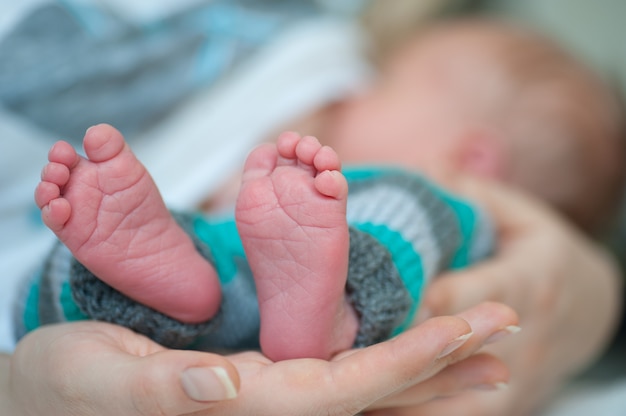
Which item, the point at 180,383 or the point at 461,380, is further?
the point at 461,380

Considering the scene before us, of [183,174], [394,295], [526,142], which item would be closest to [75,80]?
[183,174]

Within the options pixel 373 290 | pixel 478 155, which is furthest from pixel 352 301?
pixel 478 155

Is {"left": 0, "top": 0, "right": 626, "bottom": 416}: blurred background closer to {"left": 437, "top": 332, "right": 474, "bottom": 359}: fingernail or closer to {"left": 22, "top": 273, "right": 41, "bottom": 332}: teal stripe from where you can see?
{"left": 22, "top": 273, "right": 41, "bottom": 332}: teal stripe

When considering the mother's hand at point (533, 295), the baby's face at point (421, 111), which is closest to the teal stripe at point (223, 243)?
the mother's hand at point (533, 295)

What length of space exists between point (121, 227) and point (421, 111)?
0.72 meters

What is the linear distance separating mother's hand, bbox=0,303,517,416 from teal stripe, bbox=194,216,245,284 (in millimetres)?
114

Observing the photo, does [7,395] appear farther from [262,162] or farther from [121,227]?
[262,162]

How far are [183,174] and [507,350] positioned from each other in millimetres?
564

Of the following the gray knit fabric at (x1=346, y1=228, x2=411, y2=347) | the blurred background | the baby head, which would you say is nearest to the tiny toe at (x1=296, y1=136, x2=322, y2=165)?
the gray knit fabric at (x1=346, y1=228, x2=411, y2=347)

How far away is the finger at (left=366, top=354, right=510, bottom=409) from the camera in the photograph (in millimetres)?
584

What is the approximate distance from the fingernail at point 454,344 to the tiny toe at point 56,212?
0.97 feet

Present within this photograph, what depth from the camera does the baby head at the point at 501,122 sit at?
108cm

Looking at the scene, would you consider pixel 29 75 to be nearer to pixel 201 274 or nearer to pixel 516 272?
pixel 201 274

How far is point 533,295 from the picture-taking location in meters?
0.86
